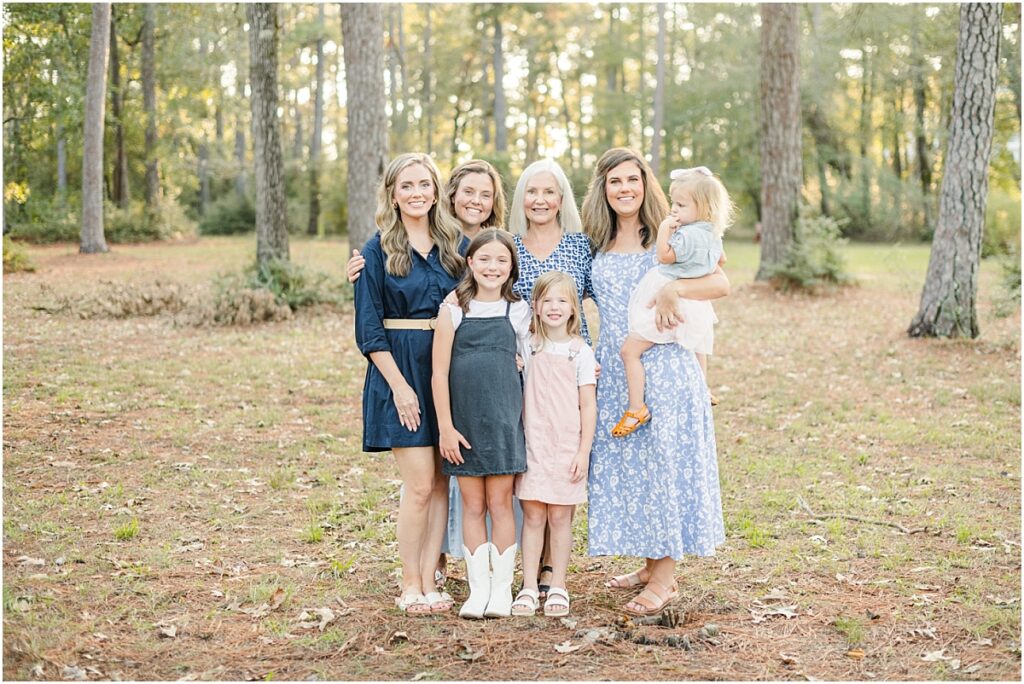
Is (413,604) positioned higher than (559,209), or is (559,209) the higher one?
(559,209)

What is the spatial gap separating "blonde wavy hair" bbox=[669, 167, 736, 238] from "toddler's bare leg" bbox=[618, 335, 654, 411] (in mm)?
560

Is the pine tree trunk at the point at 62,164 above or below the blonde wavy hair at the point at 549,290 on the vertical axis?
above

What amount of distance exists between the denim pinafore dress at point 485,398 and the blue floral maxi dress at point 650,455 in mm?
434

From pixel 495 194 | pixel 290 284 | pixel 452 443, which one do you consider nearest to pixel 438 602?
pixel 452 443

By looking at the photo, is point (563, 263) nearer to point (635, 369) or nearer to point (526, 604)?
point (635, 369)

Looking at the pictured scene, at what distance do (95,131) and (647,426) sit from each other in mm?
17061

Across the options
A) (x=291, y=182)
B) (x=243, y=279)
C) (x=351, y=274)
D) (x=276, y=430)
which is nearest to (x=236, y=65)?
(x=291, y=182)

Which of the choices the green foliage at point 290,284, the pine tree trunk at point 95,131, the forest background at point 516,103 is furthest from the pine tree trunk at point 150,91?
the green foliage at point 290,284

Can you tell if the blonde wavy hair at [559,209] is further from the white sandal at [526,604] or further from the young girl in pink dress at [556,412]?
the white sandal at [526,604]

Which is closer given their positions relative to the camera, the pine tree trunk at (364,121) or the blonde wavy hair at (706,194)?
the blonde wavy hair at (706,194)

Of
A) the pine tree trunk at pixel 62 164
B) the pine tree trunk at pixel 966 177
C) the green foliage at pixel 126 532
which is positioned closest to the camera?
the green foliage at pixel 126 532

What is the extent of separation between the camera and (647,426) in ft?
13.5

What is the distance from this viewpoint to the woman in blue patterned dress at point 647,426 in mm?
4070

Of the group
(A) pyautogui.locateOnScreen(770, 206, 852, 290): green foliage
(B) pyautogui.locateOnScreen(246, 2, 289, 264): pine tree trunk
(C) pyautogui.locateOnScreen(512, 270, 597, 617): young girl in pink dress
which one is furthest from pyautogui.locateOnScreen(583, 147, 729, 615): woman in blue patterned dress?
(A) pyautogui.locateOnScreen(770, 206, 852, 290): green foliage
